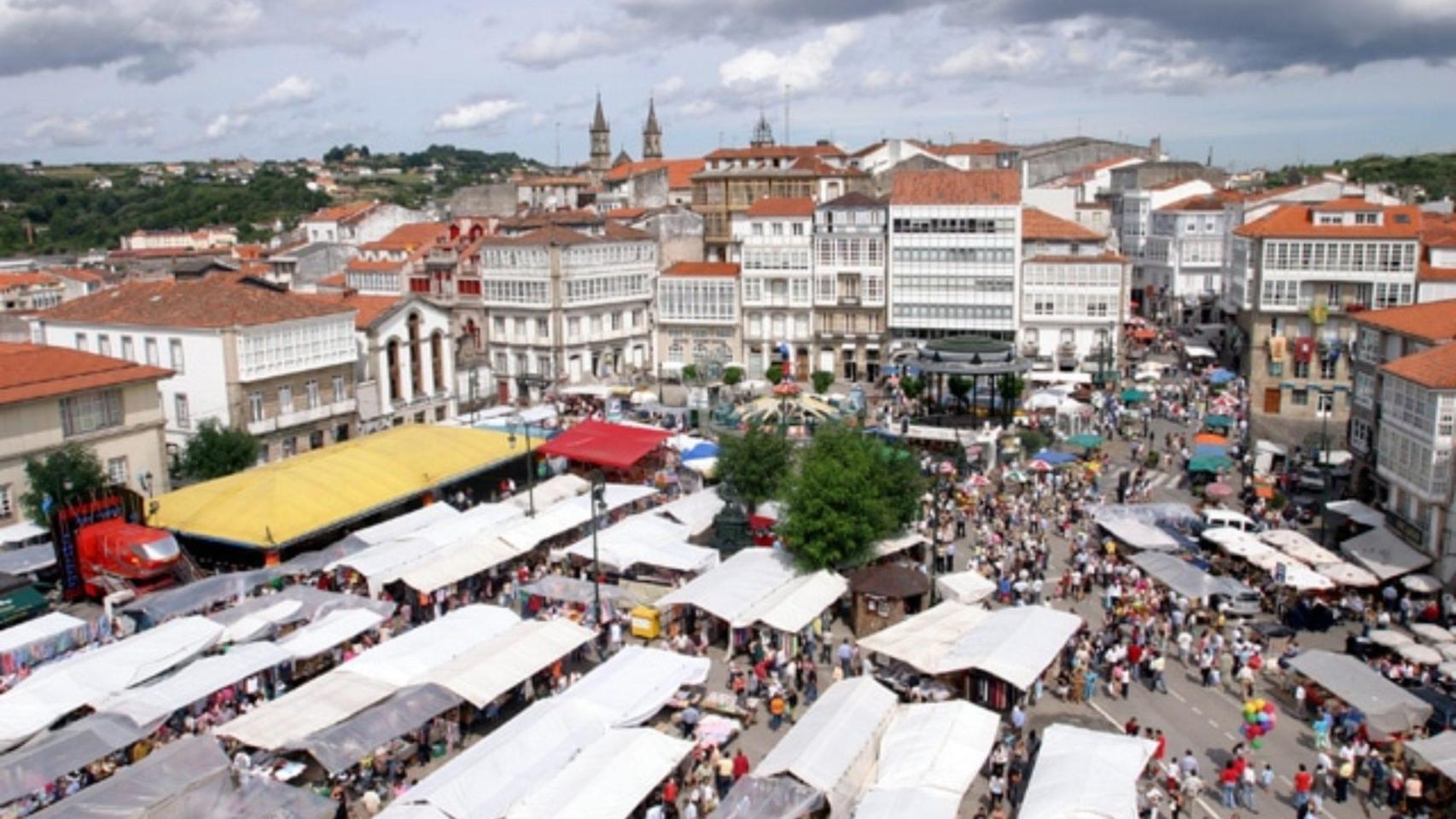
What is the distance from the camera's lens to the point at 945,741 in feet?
63.5

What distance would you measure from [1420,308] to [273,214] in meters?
127

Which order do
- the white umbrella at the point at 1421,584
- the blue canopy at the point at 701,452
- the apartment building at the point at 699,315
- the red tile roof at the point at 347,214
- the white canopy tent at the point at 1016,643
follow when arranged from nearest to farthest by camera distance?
the white canopy tent at the point at 1016,643
the white umbrella at the point at 1421,584
the blue canopy at the point at 701,452
the apartment building at the point at 699,315
the red tile roof at the point at 347,214

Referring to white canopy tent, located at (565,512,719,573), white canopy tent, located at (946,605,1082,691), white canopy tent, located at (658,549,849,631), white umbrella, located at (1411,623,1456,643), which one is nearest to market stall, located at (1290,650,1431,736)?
white umbrella, located at (1411,623,1456,643)

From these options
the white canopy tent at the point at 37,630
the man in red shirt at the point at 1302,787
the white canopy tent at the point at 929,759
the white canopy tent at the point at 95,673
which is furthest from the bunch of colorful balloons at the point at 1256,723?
the white canopy tent at the point at 37,630

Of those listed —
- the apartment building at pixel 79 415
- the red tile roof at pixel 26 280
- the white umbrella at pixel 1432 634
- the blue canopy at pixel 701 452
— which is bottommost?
the white umbrella at pixel 1432 634

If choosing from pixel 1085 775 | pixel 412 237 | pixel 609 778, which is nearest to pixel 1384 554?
pixel 1085 775

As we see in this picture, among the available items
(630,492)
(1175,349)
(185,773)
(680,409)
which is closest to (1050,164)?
(1175,349)

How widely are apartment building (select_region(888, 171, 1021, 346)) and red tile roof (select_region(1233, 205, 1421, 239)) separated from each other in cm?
1114

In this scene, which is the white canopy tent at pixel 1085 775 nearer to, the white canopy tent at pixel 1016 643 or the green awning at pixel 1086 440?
the white canopy tent at pixel 1016 643

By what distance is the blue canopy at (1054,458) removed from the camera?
134 feet

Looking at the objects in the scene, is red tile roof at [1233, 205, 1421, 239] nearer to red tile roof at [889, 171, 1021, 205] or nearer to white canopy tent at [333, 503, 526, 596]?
red tile roof at [889, 171, 1021, 205]

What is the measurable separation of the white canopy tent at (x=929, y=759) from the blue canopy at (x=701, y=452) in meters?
20.6

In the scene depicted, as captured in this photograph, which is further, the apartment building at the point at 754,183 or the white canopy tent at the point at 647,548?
the apartment building at the point at 754,183

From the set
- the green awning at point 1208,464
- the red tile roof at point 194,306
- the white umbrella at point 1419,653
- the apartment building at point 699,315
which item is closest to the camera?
the white umbrella at point 1419,653
